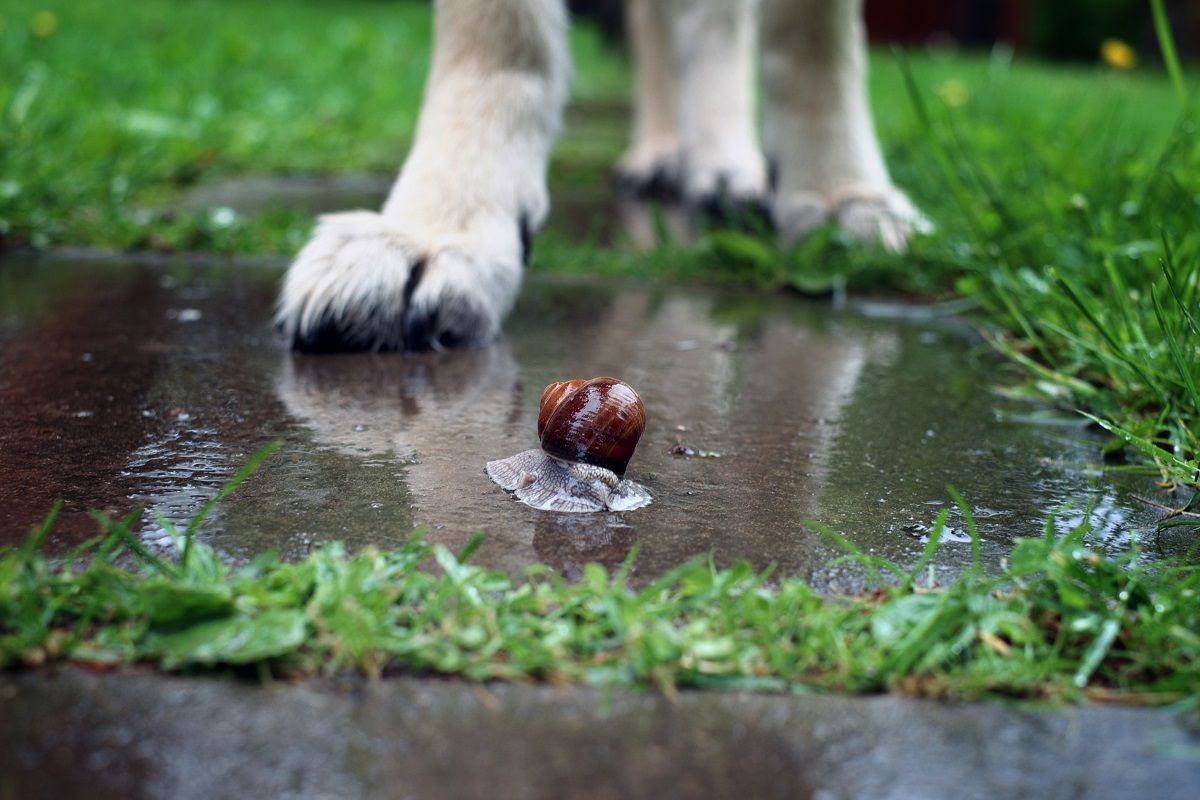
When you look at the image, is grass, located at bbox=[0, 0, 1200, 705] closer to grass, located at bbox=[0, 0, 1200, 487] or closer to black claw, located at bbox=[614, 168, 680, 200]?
Result: grass, located at bbox=[0, 0, 1200, 487]

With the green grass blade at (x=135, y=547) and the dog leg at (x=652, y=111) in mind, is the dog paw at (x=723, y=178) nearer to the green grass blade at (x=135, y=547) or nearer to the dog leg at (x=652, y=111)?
the dog leg at (x=652, y=111)

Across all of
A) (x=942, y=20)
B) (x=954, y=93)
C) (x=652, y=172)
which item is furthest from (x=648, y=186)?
(x=942, y=20)

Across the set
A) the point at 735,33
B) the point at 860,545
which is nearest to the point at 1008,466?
the point at 860,545

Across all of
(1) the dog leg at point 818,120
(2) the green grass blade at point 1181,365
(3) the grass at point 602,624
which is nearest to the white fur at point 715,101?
(1) the dog leg at point 818,120

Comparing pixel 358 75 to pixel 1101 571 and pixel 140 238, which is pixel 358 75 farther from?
pixel 1101 571

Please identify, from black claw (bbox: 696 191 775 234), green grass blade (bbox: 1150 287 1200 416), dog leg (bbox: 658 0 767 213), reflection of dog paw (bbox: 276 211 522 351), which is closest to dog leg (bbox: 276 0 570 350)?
reflection of dog paw (bbox: 276 211 522 351)
